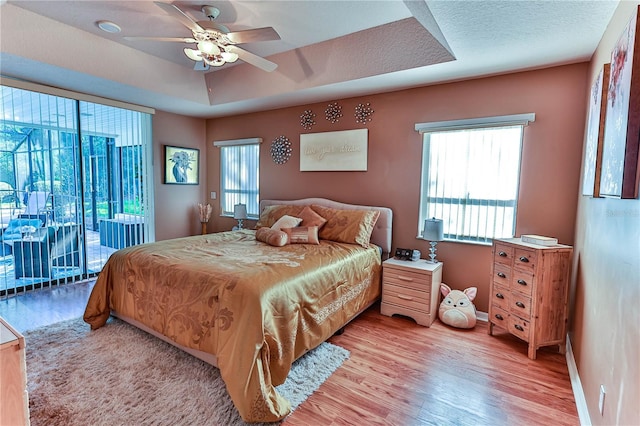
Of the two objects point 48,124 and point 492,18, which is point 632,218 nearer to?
point 492,18

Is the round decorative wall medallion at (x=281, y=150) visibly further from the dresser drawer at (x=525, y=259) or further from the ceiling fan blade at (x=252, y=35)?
the dresser drawer at (x=525, y=259)

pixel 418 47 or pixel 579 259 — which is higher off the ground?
pixel 418 47

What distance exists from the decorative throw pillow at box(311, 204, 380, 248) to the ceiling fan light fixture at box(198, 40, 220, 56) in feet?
6.65

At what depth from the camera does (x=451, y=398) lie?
1984 millimetres

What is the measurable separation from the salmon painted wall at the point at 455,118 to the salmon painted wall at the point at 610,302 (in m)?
0.43

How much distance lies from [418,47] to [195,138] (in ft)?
12.9

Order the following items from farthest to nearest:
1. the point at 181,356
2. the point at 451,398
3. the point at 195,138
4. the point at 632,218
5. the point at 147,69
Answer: the point at 195,138
the point at 147,69
the point at 181,356
the point at 451,398
the point at 632,218

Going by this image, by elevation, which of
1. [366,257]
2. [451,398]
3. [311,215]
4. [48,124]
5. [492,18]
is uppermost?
[492,18]

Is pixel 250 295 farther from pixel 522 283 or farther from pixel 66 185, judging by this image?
pixel 66 185

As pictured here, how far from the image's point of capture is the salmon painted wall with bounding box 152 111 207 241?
470 cm

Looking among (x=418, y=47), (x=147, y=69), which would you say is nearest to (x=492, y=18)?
(x=418, y=47)

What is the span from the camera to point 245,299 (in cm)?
186

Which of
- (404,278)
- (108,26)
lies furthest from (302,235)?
(108,26)

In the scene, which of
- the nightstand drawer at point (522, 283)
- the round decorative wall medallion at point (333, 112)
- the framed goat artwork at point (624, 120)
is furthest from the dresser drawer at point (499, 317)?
the round decorative wall medallion at point (333, 112)
